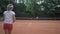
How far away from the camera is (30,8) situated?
50.7 feet

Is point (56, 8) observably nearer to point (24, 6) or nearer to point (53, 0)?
point (53, 0)

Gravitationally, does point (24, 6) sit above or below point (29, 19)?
above

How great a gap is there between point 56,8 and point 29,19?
249 cm

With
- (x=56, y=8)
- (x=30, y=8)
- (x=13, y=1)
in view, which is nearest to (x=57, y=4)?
(x=56, y=8)

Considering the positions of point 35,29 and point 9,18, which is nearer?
point 9,18

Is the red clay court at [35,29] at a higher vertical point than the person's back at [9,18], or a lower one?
lower

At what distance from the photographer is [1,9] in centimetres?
1494

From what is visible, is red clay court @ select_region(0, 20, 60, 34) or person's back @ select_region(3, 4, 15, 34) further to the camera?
red clay court @ select_region(0, 20, 60, 34)

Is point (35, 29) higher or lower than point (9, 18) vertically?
lower

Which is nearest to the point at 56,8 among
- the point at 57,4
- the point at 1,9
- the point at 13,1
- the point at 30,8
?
the point at 57,4

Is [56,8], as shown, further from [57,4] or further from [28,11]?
[28,11]

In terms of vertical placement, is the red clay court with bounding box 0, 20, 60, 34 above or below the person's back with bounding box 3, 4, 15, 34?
below

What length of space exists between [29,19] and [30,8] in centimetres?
104

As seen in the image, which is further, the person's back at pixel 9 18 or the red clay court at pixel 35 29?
the red clay court at pixel 35 29
